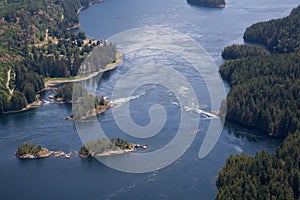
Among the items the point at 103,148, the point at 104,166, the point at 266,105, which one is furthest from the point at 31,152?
the point at 266,105

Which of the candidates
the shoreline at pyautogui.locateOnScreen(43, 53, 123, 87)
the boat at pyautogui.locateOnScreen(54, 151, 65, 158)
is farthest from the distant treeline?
the boat at pyautogui.locateOnScreen(54, 151, 65, 158)

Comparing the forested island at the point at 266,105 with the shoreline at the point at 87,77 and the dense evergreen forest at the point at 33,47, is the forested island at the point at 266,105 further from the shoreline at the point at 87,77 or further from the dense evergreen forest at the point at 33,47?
the dense evergreen forest at the point at 33,47

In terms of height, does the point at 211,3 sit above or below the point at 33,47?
above

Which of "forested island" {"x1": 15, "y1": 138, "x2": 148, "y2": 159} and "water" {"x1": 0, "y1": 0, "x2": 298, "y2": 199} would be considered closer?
"water" {"x1": 0, "y1": 0, "x2": 298, "y2": 199}

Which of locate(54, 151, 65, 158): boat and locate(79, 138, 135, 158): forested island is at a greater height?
locate(79, 138, 135, 158): forested island

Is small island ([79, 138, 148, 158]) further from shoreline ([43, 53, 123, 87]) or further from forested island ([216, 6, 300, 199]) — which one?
shoreline ([43, 53, 123, 87])

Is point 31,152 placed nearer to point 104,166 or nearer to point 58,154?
point 58,154

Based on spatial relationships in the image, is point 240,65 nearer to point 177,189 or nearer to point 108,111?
point 108,111
